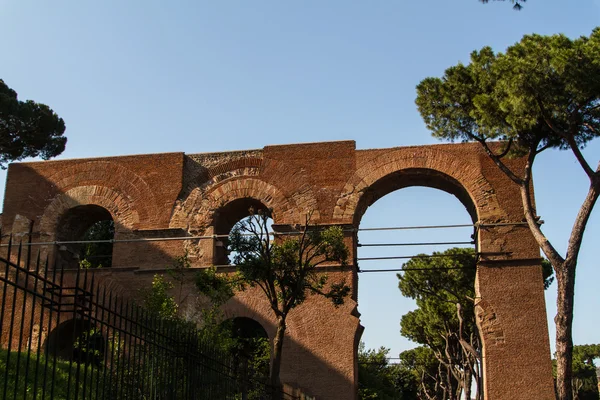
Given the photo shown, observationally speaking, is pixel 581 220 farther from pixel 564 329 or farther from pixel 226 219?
pixel 226 219

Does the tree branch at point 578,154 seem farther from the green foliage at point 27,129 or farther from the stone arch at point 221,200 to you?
the green foliage at point 27,129

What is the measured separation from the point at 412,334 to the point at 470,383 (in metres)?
5.11

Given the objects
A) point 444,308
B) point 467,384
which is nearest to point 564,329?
point 467,384

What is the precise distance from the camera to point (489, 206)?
47.3 feet

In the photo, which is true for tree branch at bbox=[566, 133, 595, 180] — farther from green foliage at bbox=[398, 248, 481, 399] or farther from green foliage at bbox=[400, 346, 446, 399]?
green foliage at bbox=[400, 346, 446, 399]

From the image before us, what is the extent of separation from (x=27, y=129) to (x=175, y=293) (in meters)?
8.50

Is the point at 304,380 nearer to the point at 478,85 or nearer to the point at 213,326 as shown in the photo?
the point at 213,326

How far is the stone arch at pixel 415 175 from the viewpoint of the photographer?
14672 mm

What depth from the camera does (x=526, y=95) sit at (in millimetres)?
11516

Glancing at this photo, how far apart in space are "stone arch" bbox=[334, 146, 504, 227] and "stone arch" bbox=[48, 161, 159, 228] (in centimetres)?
420

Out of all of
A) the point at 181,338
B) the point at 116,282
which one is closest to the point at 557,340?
the point at 181,338

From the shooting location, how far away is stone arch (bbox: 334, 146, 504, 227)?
48.1 feet

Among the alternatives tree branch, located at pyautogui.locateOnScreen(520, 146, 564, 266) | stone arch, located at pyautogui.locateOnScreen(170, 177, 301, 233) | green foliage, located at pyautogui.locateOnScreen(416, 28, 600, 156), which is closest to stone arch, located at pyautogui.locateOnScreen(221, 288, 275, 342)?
stone arch, located at pyautogui.locateOnScreen(170, 177, 301, 233)

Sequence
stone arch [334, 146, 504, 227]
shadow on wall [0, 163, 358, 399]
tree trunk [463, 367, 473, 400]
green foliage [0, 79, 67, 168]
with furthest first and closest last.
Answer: tree trunk [463, 367, 473, 400]
green foliage [0, 79, 67, 168]
stone arch [334, 146, 504, 227]
shadow on wall [0, 163, 358, 399]
